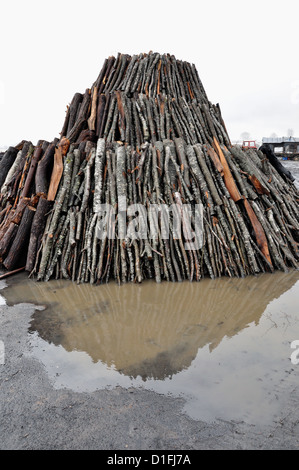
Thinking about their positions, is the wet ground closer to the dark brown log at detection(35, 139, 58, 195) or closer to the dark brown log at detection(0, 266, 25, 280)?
the dark brown log at detection(0, 266, 25, 280)

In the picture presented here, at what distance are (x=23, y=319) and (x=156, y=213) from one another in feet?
11.1

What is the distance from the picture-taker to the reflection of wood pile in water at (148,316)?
385cm

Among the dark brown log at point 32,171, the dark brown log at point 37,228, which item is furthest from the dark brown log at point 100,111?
the dark brown log at point 37,228

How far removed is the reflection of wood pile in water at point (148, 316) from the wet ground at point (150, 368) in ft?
0.06

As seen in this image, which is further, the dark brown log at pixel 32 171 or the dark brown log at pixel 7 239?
the dark brown log at pixel 32 171

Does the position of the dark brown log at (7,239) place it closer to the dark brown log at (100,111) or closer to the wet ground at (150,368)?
the wet ground at (150,368)

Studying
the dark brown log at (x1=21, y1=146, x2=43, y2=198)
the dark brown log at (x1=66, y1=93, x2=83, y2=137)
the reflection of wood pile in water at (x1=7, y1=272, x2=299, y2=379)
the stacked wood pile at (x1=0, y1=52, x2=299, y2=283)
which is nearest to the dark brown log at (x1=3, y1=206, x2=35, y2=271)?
the stacked wood pile at (x1=0, y1=52, x2=299, y2=283)

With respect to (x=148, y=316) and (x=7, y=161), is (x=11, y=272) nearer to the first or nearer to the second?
(x=148, y=316)

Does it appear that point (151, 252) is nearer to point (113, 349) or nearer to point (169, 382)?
point (113, 349)

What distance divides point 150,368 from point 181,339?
75 centimetres

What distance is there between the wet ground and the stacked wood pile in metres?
0.78

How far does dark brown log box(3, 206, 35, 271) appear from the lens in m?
6.73
